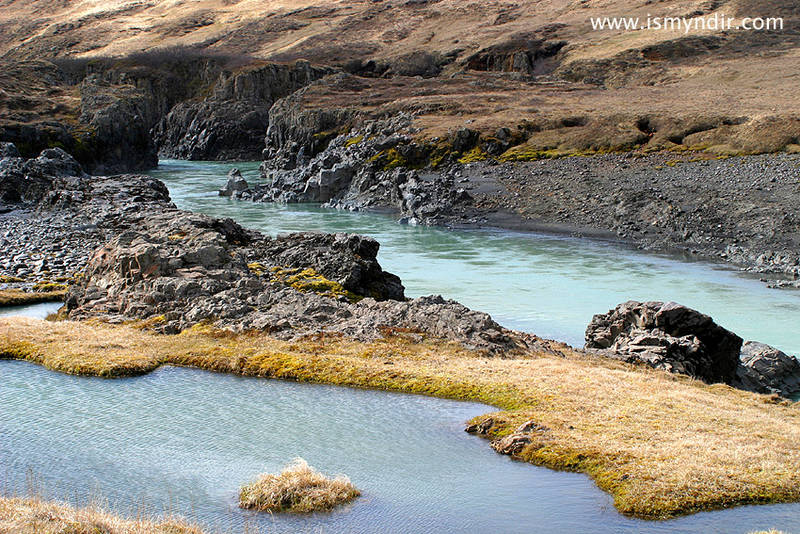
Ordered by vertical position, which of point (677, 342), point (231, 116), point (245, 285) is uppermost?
point (231, 116)

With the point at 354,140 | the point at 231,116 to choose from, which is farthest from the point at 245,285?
the point at 231,116

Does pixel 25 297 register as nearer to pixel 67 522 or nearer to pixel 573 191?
pixel 67 522

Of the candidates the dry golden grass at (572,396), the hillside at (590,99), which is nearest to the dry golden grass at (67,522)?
the dry golden grass at (572,396)

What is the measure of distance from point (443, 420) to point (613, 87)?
149719 millimetres

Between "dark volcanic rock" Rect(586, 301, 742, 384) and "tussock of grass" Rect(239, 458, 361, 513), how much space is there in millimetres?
15823

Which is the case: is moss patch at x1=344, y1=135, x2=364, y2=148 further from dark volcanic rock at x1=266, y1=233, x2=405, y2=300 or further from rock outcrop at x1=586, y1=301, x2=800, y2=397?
rock outcrop at x1=586, y1=301, x2=800, y2=397

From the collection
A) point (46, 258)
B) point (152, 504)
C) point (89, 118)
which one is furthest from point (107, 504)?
point (89, 118)

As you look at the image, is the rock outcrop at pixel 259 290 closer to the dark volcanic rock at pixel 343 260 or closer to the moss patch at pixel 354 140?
the dark volcanic rock at pixel 343 260

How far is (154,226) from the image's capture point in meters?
44.6

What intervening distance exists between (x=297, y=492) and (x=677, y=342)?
58.5ft

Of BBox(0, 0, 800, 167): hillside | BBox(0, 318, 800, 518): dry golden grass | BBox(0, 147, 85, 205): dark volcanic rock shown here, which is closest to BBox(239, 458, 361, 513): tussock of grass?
BBox(0, 318, 800, 518): dry golden grass

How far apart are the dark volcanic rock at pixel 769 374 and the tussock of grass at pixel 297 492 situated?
18.1 m

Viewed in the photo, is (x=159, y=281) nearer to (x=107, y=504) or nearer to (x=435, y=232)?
(x=107, y=504)

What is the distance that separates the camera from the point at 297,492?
718 inches
